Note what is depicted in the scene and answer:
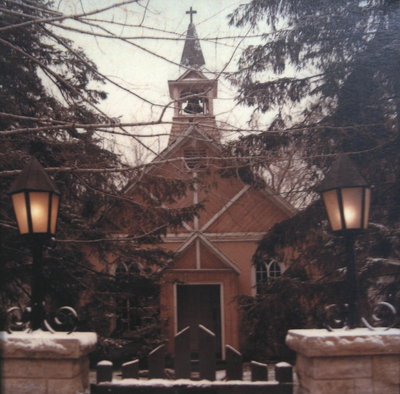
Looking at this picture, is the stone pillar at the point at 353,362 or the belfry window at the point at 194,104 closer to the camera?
the stone pillar at the point at 353,362

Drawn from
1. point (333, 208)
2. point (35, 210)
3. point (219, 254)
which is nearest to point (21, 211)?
point (35, 210)

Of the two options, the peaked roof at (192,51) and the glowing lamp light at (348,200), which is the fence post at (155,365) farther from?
the peaked roof at (192,51)

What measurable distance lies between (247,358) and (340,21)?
9.65 metres

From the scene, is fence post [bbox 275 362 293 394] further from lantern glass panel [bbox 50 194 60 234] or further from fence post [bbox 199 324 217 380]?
lantern glass panel [bbox 50 194 60 234]

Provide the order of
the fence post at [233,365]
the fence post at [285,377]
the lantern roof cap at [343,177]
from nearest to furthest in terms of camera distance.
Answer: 1. the fence post at [285,377]
2. the fence post at [233,365]
3. the lantern roof cap at [343,177]

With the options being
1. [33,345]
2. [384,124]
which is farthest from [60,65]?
[33,345]

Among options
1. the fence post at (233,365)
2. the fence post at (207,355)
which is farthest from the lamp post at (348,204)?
the fence post at (207,355)

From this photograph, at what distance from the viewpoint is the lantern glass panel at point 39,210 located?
3.99 m

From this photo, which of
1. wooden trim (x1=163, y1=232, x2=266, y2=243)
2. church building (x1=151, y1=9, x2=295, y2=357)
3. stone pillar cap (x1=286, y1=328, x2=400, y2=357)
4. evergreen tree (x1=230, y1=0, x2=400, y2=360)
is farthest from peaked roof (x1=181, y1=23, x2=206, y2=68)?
wooden trim (x1=163, y1=232, x2=266, y2=243)

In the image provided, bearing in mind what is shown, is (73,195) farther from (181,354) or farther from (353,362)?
(353,362)

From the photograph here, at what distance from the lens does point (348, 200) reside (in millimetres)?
4148

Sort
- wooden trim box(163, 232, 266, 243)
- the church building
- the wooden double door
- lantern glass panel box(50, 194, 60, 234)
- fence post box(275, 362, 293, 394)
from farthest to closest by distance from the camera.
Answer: the wooden double door → wooden trim box(163, 232, 266, 243) → the church building → lantern glass panel box(50, 194, 60, 234) → fence post box(275, 362, 293, 394)

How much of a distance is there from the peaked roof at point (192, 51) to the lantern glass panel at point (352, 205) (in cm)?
238

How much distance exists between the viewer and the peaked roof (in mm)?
5371
